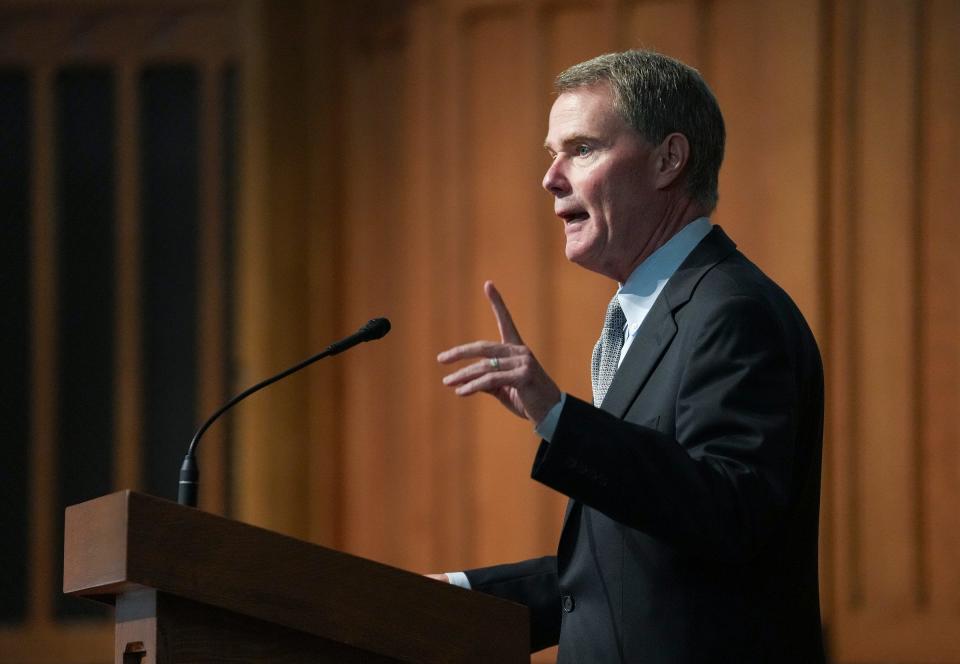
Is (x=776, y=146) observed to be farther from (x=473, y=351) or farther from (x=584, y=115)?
(x=473, y=351)

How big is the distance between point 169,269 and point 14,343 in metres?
0.60

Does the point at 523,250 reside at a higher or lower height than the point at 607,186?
higher

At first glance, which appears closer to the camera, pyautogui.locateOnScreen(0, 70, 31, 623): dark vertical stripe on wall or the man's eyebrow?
the man's eyebrow

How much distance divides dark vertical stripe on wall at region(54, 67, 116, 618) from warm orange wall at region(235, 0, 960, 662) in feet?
1.66

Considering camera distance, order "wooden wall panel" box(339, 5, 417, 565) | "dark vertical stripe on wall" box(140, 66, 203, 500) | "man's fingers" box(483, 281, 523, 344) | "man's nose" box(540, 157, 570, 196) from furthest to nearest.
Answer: "dark vertical stripe on wall" box(140, 66, 203, 500), "wooden wall panel" box(339, 5, 417, 565), "man's nose" box(540, 157, 570, 196), "man's fingers" box(483, 281, 523, 344)

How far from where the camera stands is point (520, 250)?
4535 millimetres

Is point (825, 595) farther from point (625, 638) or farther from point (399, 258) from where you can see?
point (625, 638)

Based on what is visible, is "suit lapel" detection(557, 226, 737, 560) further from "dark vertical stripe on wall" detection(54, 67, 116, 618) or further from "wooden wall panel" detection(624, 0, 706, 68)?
"dark vertical stripe on wall" detection(54, 67, 116, 618)

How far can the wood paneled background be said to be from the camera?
4.11 metres

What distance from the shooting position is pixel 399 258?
4797mm

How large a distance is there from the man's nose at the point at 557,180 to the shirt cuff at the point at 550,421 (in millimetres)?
644

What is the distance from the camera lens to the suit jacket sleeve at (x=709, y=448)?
1688 millimetres

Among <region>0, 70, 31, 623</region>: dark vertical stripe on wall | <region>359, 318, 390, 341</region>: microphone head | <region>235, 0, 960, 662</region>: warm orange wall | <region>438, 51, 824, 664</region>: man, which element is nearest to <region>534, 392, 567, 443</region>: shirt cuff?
<region>438, 51, 824, 664</region>: man

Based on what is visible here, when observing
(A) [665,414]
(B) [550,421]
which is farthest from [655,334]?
(B) [550,421]
